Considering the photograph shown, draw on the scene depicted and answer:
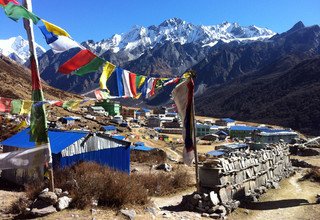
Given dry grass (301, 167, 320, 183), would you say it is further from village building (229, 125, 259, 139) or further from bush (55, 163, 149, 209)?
village building (229, 125, 259, 139)

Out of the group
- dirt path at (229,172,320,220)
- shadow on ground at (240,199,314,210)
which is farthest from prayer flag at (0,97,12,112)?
shadow on ground at (240,199,314,210)

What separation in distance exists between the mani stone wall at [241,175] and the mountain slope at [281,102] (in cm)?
8718

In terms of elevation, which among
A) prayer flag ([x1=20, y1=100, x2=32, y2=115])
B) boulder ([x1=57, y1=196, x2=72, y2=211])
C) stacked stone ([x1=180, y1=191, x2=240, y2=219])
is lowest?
stacked stone ([x1=180, y1=191, x2=240, y2=219])

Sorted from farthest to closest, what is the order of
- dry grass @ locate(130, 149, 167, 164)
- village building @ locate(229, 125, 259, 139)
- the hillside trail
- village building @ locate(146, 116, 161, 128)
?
village building @ locate(146, 116, 161, 128) → village building @ locate(229, 125, 259, 139) → dry grass @ locate(130, 149, 167, 164) → the hillside trail

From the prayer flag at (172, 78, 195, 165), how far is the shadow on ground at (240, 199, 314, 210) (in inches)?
152

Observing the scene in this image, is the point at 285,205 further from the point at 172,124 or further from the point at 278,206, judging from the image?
the point at 172,124

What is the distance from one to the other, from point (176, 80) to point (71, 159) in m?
6.37

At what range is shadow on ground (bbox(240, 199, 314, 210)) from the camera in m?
16.3

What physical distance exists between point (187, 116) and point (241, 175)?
458 centimetres

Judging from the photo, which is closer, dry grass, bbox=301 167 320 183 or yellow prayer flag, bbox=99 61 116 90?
yellow prayer flag, bbox=99 61 116 90

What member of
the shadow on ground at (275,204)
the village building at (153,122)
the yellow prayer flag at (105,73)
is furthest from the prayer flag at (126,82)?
the village building at (153,122)

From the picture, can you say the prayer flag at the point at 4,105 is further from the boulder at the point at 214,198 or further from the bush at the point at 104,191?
the boulder at the point at 214,198

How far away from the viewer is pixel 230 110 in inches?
6516

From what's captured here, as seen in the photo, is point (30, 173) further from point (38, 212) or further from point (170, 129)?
point (170, 129)
